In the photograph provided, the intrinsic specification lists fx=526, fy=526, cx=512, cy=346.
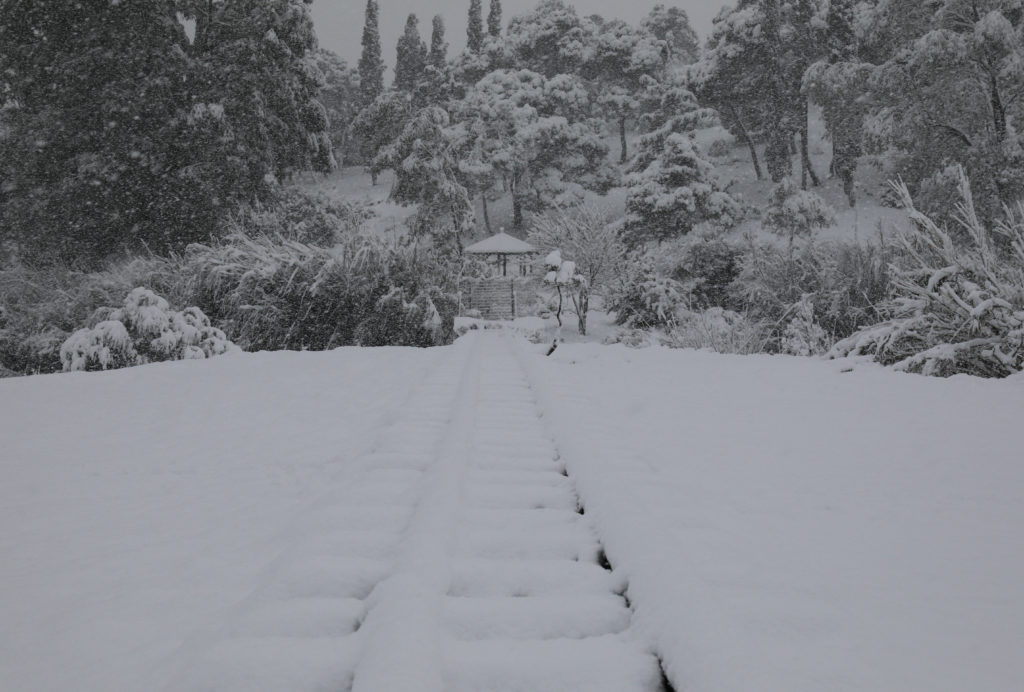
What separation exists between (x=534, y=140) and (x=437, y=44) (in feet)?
67.7

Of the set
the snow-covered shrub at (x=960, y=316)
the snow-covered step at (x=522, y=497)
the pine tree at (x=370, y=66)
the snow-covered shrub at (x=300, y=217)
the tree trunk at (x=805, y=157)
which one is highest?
the pine tree at (x=370, y=66)

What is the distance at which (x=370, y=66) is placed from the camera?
42.3m

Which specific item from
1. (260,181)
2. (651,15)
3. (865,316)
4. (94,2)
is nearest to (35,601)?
(865,316)

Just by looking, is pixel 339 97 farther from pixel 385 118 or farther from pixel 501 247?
pixel 501 247

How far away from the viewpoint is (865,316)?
6.75 metres

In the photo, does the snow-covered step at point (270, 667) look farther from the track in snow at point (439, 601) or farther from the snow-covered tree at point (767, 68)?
the snow-covered tree at point (767, 68)

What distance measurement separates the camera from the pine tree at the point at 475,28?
42.9 meters

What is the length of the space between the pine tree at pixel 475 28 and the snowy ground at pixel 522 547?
47057 mm

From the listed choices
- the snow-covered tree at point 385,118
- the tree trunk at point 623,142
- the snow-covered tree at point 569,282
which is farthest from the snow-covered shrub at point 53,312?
the tree trunk at point 623,142

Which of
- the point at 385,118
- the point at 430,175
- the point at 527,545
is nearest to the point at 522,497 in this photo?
the point at 527,545

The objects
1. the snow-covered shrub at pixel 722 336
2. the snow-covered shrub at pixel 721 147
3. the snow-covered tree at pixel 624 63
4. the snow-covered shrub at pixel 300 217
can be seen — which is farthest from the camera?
the snow-covered tree at pixel 624 63

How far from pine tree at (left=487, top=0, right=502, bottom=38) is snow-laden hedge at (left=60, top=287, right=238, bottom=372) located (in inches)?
1808

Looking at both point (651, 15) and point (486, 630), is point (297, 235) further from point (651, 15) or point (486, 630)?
point (651, 15)

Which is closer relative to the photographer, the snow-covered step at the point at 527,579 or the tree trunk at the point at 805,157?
the snow-covered step at the point at 527,579
